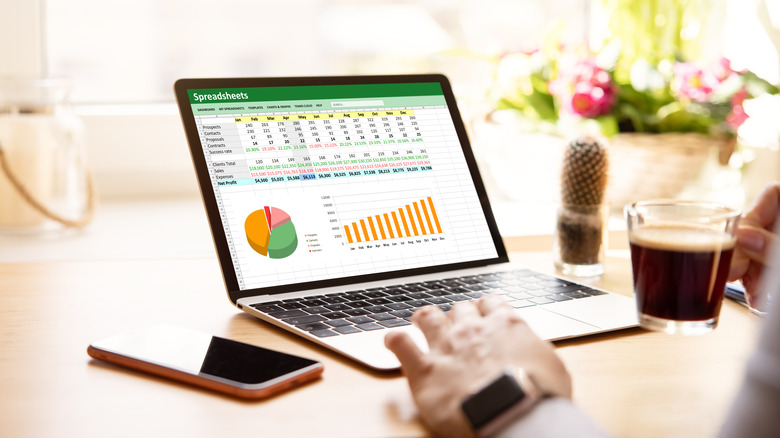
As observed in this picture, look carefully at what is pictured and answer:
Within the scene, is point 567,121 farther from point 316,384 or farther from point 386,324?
point 316,384

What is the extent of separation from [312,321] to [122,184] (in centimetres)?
105

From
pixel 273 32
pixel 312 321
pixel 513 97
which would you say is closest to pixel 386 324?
pixel 312 321

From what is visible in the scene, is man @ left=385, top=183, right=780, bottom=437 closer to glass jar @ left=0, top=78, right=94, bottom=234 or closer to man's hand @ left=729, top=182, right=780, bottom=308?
man's hand @ left=729, top=182, right=780, bottom=308

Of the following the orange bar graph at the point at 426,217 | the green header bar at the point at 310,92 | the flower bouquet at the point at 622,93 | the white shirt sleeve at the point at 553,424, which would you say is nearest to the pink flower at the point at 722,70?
the flower bouquet at the point at 622,93

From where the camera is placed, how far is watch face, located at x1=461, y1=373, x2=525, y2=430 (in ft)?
1.77

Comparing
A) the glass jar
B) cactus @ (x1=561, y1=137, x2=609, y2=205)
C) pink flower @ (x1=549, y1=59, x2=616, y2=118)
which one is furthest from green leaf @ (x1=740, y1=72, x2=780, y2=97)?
the glass jar

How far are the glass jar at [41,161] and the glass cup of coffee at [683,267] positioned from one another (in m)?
1.01

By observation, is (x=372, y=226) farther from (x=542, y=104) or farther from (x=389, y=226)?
(x=542, y=104)

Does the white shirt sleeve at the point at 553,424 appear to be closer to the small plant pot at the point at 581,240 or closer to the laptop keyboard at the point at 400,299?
the laptop keyboard at the point at 400,299

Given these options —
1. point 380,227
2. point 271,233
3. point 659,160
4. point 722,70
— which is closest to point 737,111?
point 722,70

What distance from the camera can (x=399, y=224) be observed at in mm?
997

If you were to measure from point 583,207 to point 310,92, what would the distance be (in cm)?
39

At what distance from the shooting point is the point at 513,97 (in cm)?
172

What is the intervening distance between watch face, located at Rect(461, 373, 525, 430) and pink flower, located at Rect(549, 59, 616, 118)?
43.6 inches
